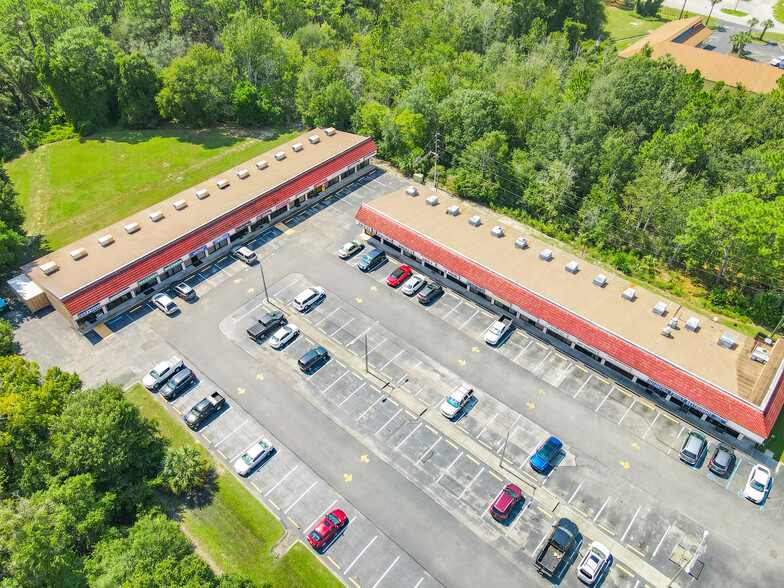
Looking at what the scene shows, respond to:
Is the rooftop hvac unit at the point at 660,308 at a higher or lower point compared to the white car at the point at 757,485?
higher

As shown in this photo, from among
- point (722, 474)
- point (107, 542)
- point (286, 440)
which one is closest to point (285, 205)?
point (286, 440)

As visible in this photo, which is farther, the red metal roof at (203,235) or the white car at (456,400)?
the red metal roof at (203,235)

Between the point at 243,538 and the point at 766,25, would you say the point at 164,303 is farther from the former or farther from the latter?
the point at 766,25

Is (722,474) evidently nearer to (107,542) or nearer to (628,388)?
(628,388)

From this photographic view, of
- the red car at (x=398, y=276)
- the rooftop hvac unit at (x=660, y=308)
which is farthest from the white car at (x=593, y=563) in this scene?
the red car at (x=398, y=276)

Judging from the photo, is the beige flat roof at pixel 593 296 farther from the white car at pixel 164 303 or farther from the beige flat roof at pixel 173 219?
the white car at pixel 164 303

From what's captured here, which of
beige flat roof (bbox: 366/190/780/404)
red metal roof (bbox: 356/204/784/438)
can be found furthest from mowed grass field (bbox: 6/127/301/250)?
beige flat roof (bbox: 366/190/780/404)

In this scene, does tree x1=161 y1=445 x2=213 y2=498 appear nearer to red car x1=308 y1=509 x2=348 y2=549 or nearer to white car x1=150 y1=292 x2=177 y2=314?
red car x1=308 y1=509 x2=348 y2=549
